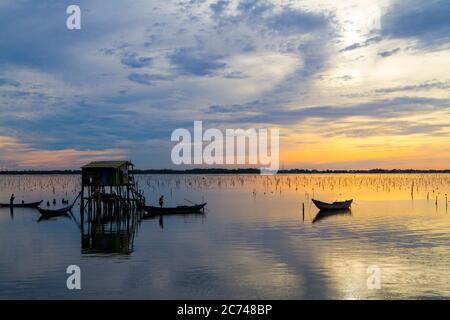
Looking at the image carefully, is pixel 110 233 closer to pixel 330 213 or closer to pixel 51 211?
pixel 51 211

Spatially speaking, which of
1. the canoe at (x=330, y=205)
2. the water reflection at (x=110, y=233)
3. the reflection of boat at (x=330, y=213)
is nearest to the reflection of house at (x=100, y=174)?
the water reflection at (x=110, y=233)

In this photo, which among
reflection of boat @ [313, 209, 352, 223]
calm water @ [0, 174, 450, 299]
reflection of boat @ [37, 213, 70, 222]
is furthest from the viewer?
reflection of boat @ [313, 209, 352, 223]

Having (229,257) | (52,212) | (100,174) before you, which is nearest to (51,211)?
(52,212)

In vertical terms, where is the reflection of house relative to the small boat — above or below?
above

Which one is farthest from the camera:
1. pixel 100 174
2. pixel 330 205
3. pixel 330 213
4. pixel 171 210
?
pixel 330 205

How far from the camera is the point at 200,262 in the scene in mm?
22344

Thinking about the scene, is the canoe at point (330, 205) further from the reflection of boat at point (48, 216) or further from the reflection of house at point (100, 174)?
the reflection of boat at point (48, 216)

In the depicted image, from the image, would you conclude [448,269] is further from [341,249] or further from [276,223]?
[276,223]

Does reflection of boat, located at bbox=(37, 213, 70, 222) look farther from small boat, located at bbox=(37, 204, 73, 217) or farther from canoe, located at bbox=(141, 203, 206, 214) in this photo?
canoe, located at bbox=(141, 203, 206, 214)

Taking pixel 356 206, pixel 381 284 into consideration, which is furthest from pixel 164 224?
pixel 356 206

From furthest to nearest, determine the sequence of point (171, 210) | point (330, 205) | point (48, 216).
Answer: point (330, 205) < point (171, 210) < point (48, 216)

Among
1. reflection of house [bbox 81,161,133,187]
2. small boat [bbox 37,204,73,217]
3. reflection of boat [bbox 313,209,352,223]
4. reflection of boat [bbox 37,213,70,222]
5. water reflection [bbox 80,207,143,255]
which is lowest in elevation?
water reflection [bbox 80,207,143,255]

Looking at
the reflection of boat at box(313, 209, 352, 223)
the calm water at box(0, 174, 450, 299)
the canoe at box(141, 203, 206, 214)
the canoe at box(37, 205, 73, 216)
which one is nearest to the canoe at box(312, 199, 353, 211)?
the reflection of boat at box(313, 209, 352, 223)
